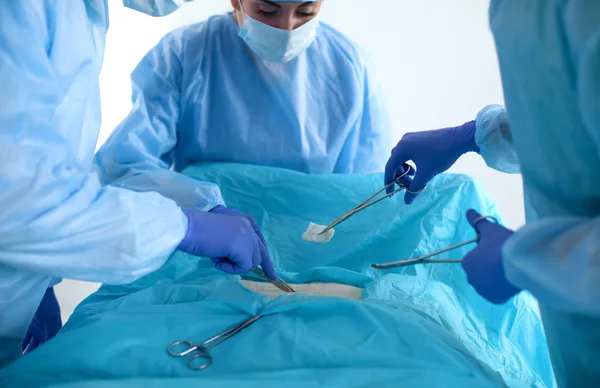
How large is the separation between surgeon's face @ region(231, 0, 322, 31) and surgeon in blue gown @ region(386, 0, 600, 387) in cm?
60

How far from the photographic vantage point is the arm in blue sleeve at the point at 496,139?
0.89 m

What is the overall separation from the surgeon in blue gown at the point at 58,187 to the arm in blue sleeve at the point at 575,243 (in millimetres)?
438

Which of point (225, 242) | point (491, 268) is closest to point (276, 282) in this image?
point (225, 242)

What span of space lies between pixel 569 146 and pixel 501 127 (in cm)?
36

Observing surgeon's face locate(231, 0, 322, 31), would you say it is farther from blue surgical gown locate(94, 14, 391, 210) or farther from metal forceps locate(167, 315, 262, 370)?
metal forceps locate(167, 315, 262, 370)

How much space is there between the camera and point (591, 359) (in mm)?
572

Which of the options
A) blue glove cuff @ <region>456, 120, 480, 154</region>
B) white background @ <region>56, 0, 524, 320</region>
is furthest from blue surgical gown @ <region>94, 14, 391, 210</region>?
white background @ <region>56, 0, 524, 320</region>

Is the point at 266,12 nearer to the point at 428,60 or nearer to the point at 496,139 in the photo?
the point at 496,139

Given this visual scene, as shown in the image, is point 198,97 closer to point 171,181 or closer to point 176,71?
point 176,71

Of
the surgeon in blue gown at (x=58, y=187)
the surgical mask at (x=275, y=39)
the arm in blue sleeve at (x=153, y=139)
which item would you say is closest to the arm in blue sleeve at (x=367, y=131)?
the surgical mask at (x=275, y=39)

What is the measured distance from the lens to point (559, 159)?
21.8 inches

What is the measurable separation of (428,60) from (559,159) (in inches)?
56.8

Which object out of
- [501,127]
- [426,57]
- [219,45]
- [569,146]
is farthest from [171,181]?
[426,57]

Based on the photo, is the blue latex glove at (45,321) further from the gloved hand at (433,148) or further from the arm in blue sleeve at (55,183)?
the gloved hand at (433,148)
